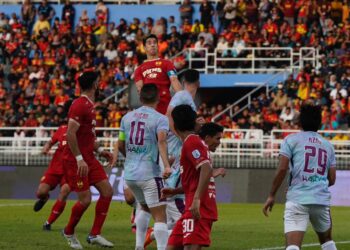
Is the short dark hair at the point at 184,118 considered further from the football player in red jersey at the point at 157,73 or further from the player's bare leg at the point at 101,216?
the player's bare leg at the point at 101,216

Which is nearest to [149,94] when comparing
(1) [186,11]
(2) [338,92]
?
(2) [338,92]

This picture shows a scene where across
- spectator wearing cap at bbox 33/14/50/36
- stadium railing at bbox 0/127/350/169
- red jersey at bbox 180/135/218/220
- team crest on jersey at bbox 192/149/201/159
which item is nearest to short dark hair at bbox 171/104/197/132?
red jersey at bbox 180/135/218/220

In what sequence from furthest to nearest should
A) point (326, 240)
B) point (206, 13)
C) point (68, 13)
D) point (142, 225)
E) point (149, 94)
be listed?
point (68, 13), point (206, 13), point (142, 225), point (149, 94), point (326, 240)

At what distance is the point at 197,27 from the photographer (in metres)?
42.6

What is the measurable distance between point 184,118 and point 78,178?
173 inches

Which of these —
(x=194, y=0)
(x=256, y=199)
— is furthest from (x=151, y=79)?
(x=194, y=0)

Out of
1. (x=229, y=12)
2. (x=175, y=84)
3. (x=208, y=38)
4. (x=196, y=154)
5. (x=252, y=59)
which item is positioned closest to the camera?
(x=196, y=154)

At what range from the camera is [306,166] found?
1245 cm

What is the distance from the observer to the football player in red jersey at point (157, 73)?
16625 mm

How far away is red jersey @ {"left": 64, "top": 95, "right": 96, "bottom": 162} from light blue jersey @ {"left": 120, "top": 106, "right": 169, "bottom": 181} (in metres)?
1.75

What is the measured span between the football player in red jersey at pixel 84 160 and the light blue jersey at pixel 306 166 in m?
Answer: 4.14

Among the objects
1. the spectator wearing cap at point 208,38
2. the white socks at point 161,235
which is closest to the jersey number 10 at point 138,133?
the white socks at point 161,235

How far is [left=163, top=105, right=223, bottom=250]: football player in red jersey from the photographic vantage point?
12125mm

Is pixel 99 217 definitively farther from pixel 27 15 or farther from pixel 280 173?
pixel 27 15
